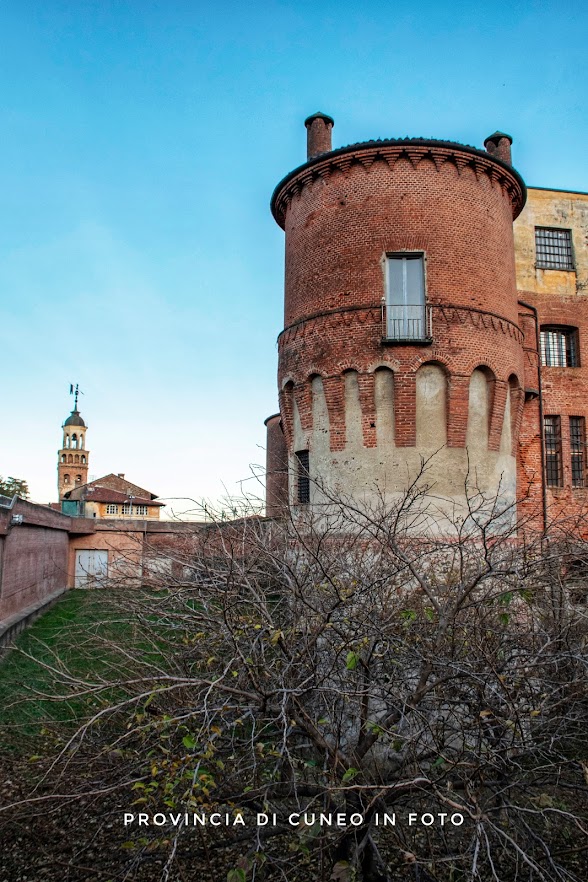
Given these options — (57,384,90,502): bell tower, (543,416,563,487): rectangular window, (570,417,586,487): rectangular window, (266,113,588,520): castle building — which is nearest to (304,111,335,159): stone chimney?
(266,113,588,520): castle building

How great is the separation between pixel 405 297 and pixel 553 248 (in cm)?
729

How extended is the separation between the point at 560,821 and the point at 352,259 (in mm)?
9788

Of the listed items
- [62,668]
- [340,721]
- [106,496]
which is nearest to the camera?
[340,721]

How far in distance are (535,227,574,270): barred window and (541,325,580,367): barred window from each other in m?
1.75

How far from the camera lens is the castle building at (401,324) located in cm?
1232

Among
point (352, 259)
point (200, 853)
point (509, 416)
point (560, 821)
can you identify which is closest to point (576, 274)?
point (509, 416)

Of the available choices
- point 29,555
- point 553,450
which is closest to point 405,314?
point 553,450

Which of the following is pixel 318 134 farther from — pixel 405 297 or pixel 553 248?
pixel 553 248

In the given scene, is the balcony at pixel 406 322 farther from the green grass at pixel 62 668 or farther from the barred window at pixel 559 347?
the green grass at pixel 62 668

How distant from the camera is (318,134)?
14484 mm

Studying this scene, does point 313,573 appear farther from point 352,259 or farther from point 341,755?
point 352,259

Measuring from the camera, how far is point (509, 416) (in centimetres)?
1351

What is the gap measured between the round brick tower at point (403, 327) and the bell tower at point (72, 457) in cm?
6027

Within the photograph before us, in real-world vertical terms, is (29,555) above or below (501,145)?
below
